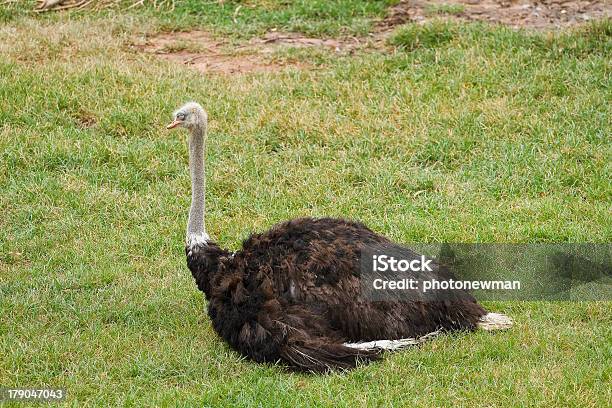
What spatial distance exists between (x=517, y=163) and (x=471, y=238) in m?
1.57

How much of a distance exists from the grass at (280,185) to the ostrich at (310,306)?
0.13 m

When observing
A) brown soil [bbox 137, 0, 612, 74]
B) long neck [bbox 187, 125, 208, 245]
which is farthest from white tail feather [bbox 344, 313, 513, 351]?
brown soil [bbox 137, 0, 612, 74]

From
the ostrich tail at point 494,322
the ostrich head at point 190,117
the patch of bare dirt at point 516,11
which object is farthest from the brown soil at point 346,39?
the ostrich tail at point 494,322

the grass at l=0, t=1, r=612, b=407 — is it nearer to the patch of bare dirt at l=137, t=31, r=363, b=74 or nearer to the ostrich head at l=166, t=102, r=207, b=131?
the patch of bare dirt at l=137, t=31, r=363, b=74

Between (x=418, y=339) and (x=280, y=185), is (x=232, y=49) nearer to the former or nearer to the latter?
(x=280, y=185)

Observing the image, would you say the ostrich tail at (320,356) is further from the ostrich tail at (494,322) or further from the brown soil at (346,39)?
the brown soil at (346,39)

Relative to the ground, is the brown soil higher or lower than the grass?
higher

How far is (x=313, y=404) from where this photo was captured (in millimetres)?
5855

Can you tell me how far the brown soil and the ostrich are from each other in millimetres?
5130

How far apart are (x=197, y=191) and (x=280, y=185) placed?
7.23ft

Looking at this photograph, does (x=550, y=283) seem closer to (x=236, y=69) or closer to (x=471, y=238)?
(x=471, y=238)

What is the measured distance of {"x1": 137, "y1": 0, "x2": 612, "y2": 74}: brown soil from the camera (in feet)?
39.1

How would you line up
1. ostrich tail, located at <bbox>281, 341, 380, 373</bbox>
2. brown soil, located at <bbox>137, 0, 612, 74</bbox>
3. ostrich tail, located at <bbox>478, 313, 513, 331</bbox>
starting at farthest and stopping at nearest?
brown soil, located at <bbox>137, 0, 612, 74</bbox> → ostrich tail, located at <bbox>478, 313, 513, 331</bbox> → ostrich tail, located at <bbox>281, 341, 380, 373</bbox>

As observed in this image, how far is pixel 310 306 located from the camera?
642 centimetres
